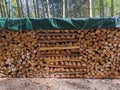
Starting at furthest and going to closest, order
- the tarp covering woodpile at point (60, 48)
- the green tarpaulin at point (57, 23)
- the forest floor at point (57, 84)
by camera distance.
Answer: the tarp covering woodpile at point (60, 48)
the green tarpaulin at point (57, 23)
the forest floor at point (57, 84)

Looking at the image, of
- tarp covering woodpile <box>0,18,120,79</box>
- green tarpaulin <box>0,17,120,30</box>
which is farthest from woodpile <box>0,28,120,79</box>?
green tarpaulin <box>0,17,120,30</box>

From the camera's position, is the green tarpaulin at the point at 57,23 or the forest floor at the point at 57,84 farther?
the green tarpaulin at the point at 57,23

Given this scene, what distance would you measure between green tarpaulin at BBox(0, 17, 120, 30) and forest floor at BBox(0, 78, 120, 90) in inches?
50.4

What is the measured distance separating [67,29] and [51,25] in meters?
0.40

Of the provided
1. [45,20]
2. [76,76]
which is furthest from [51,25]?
[76,76]

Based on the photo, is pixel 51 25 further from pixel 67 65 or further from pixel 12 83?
pixel 12 83

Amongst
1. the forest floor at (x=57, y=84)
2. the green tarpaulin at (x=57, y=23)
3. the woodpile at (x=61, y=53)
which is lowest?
the forest floor at (x=57, y=84)

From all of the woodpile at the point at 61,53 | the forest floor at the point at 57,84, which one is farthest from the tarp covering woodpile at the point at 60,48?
the forest floor at the point at 57,84

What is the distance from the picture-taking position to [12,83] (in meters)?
5.51

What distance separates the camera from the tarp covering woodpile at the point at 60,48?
5.54 m

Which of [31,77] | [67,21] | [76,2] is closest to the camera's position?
[67,21]

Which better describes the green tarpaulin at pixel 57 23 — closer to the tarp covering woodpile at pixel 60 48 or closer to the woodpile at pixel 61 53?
the tarp covering woodpile at pixel 60 48

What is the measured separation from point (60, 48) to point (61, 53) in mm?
131

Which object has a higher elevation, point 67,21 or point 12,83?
point 67,21
